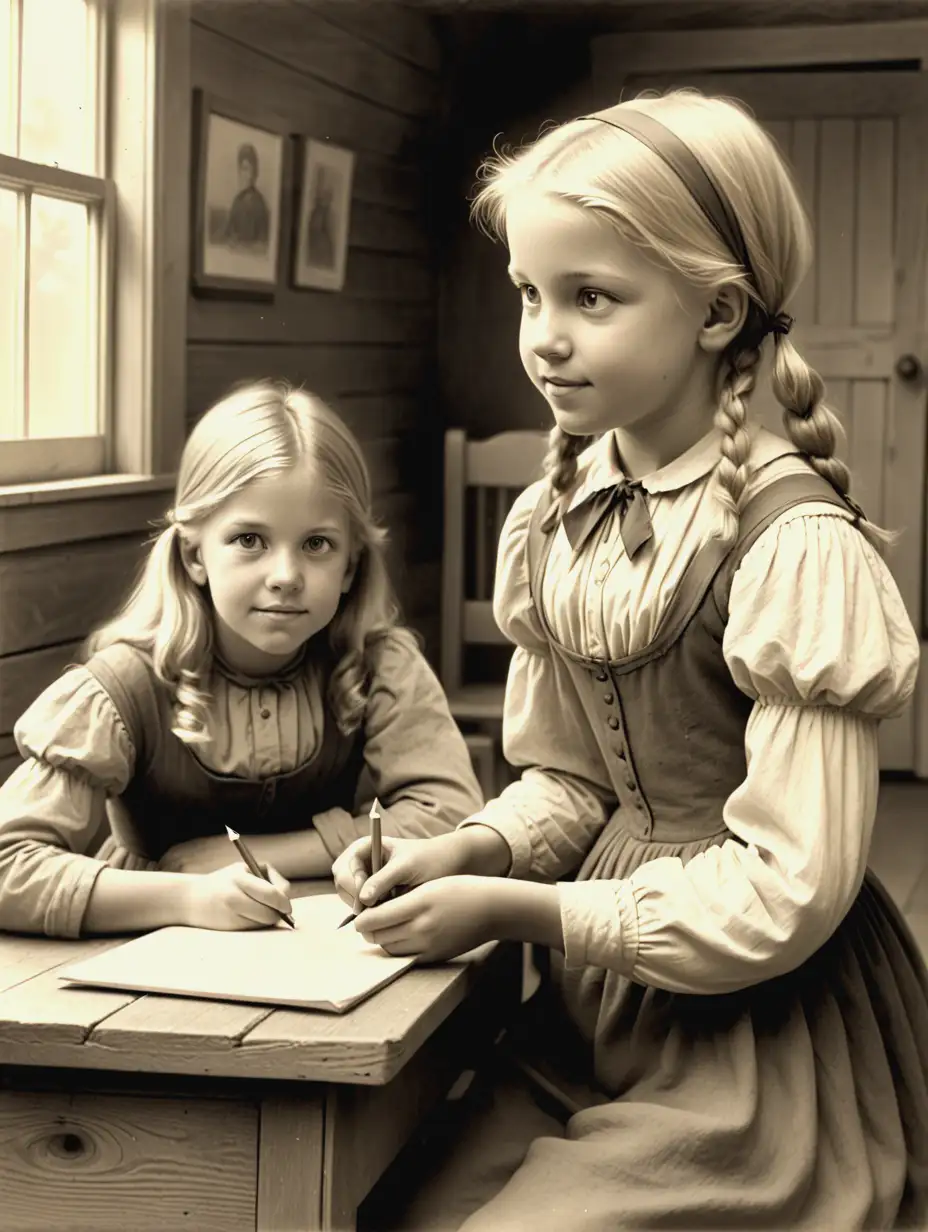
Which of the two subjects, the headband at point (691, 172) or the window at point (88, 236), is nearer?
the headband at point (691, 172)

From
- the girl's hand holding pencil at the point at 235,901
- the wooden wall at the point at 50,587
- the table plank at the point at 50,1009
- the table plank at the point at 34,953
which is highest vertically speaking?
the wooden wall at the point at 50,587

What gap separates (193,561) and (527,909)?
0.63m

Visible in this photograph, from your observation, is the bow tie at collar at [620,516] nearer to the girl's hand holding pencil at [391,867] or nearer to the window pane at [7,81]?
the girl's hand holding pencil at [391,867]

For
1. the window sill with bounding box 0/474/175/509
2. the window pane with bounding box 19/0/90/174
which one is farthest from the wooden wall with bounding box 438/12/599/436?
the window sill with bounding box 0/474/175/509

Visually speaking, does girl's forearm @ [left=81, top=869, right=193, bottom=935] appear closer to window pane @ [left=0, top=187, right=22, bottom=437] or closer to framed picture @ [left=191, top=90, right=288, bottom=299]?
window pane @ [left=0, top=187, right=22, bottom=437]

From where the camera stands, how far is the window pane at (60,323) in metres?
2.48

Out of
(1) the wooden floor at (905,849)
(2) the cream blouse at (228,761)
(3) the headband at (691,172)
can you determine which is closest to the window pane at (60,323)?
(2) the cream blouse at (228,761)

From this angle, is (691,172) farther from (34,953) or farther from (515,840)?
(34,953)

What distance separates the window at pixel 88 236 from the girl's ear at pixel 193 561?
26.7 inches

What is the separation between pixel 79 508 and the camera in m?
2.45

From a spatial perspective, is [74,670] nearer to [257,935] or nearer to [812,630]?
[257,935]

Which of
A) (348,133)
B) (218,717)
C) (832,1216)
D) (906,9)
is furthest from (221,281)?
(906,9)

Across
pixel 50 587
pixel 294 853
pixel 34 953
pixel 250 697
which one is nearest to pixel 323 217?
pixel 50 587

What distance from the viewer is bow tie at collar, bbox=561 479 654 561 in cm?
142
